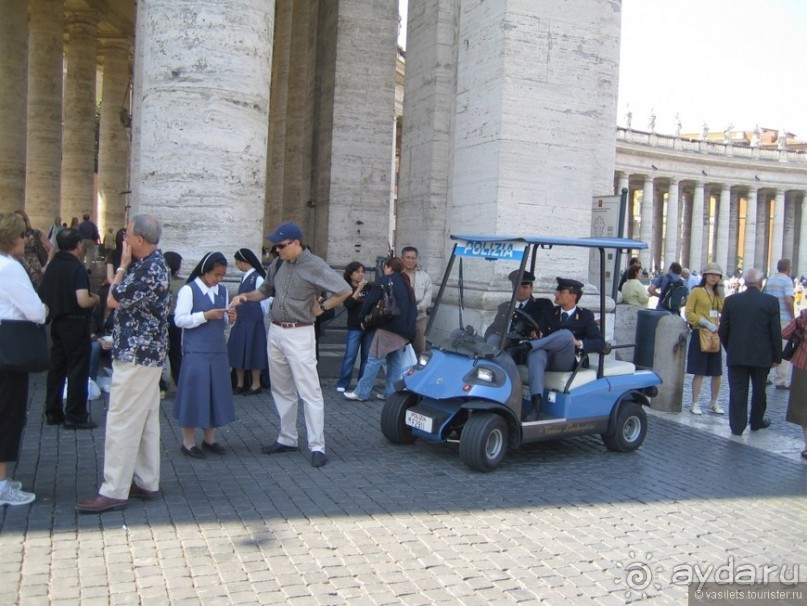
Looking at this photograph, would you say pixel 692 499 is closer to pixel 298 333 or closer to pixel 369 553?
pixel 369 553

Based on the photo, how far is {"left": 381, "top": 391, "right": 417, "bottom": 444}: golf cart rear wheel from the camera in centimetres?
694

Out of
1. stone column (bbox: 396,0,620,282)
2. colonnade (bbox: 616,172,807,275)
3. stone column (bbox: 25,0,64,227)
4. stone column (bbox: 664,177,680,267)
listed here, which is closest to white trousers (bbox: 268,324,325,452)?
stone column (bbox: 396,0,620,282)

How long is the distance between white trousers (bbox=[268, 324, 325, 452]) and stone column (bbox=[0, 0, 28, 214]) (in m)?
16.1

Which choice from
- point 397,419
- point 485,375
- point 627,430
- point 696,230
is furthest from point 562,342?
point 696,230

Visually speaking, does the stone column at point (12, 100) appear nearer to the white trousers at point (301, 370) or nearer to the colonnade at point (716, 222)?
the white trousers at point (301, 370)

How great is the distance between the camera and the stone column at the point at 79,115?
931 inches

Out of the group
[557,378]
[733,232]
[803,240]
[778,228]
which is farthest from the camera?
[733,232]

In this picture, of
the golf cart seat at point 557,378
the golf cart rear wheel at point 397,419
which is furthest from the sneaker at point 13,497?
the golf cart seat at point 557,378

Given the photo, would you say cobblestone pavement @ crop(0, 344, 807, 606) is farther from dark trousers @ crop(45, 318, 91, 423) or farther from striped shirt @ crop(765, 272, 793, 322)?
striped shirt @ crop(765, 272, 793, 322)

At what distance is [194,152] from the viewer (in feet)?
29.0

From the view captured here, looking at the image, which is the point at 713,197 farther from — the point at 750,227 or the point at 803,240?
the point at 803,240

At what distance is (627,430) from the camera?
739cm

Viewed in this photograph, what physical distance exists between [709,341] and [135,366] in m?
7.31

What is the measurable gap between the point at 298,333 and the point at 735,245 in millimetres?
77578
